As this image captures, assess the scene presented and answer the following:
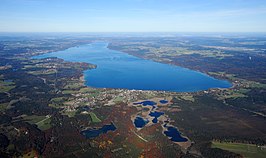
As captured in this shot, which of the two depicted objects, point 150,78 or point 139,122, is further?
point 150,78

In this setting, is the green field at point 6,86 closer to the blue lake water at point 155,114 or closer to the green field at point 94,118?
the green field at point 94,118

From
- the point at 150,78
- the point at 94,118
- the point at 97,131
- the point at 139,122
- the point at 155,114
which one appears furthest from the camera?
the point at 150,78

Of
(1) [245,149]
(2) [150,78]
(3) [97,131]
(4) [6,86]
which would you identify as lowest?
(2) [150,78]

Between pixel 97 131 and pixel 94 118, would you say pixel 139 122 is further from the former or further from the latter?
pixel 94 118

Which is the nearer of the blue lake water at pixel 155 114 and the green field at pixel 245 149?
the green field at pixel 245 149

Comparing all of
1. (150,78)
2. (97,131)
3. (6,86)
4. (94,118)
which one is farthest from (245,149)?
(6,86)

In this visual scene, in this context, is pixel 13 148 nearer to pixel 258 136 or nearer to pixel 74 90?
pixel 74 90

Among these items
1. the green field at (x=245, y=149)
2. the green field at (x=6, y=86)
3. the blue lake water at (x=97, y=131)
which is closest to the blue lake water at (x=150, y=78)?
the green field at (x=6, y=86)
